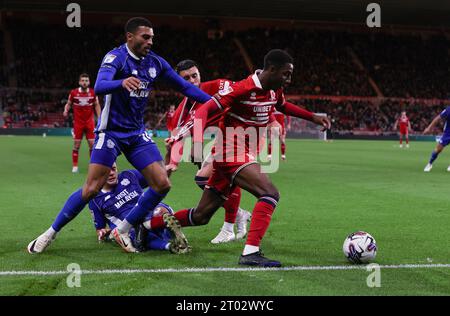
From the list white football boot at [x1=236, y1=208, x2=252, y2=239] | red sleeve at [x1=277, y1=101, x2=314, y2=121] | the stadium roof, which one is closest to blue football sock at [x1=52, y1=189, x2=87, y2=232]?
white football boot at [x1=236, y1=208, x2=252, y2=239]

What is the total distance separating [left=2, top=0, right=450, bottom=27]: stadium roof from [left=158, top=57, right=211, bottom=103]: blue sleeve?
36208mm

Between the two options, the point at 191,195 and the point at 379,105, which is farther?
the point at 379,105

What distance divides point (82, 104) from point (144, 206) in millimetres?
10200

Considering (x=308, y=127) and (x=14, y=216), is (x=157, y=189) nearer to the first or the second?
(x=14, y=216)

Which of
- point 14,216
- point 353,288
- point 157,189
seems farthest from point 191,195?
point 353,288

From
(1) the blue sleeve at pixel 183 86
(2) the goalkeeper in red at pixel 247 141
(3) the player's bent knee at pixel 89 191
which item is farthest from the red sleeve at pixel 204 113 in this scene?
(3) the player's bent knee at pixel 89 191

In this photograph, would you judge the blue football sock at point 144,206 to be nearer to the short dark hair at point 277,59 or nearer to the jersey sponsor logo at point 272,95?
the jersey sponsor logo at point 272,95

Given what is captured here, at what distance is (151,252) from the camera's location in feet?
20.3

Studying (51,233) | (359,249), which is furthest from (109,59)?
(359,249)

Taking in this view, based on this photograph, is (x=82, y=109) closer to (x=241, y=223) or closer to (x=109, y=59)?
(x=241, y=223)

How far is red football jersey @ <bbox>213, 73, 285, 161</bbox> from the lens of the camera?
224 inches

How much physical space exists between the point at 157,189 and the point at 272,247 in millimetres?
1427

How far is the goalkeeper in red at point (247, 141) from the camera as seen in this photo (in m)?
5.57

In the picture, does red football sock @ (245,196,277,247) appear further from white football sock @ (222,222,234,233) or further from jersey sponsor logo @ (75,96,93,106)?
jersey sponsor logo @ (75,96,93,106)
